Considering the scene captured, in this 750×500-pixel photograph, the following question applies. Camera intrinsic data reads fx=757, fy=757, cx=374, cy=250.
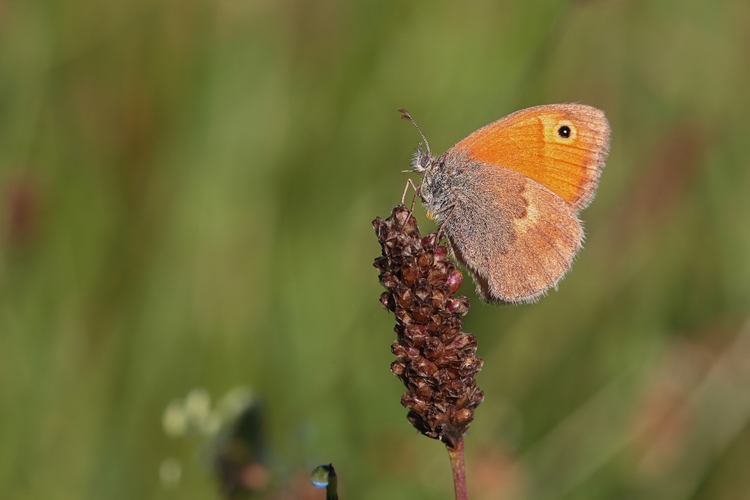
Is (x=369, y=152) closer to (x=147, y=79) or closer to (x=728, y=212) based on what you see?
(x=147, y=79)

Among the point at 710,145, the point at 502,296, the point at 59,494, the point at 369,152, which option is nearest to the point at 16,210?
the point at 59,494

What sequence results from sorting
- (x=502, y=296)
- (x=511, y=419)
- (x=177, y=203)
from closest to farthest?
(x=502, y=296) → (x=511, y=419) → (x=177, y=203)

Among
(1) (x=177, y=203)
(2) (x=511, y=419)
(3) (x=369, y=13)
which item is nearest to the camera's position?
(2) (x=511, y=419)

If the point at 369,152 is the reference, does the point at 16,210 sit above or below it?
below

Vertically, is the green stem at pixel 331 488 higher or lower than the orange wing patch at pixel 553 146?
lower

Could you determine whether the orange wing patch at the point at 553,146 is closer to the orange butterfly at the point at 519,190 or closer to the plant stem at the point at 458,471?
the orange butterfly at the point at 519,190

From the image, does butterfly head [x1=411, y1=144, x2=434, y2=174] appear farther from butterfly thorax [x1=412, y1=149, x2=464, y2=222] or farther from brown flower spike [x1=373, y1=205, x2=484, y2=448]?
brown flower spike [x1=373, y1=205, x2=484, y2=448]

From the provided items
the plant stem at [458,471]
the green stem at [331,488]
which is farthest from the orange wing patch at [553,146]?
the green stem at [331,488]
